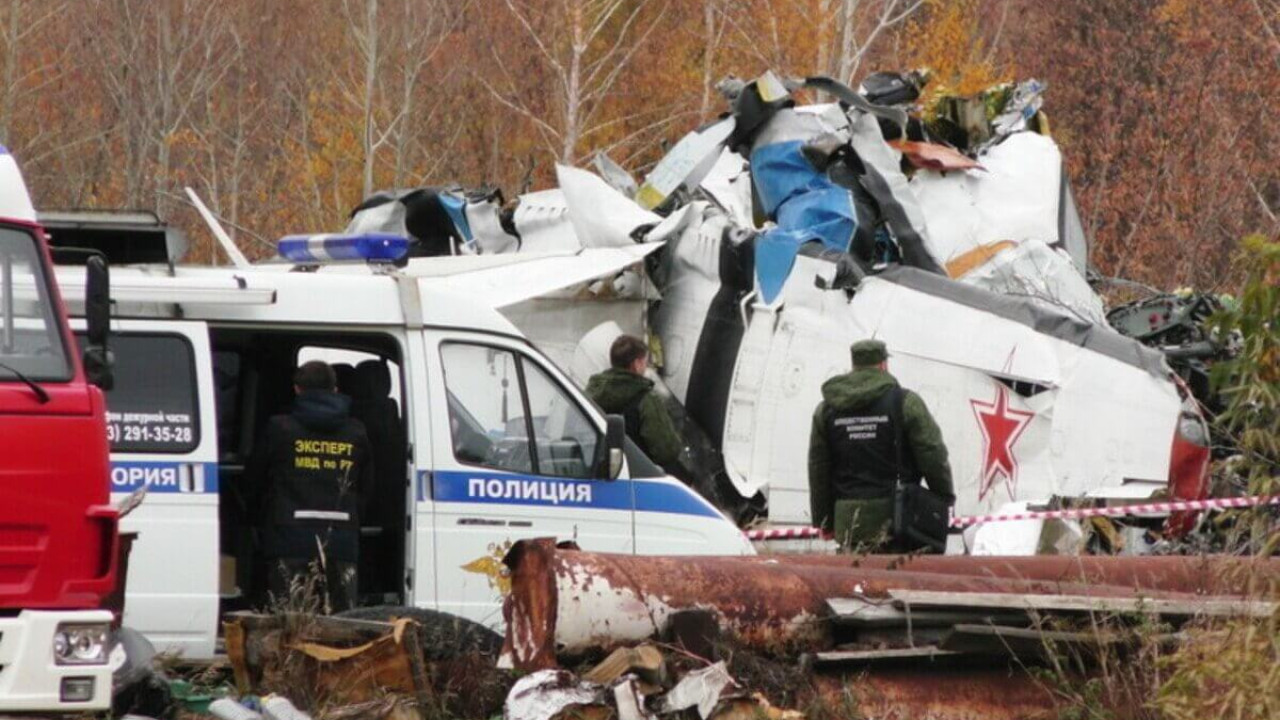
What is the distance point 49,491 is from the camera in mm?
7930

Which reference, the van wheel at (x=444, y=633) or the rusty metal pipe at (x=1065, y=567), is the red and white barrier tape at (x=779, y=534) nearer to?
the rusty metal pipe at (x=1065, y=567)

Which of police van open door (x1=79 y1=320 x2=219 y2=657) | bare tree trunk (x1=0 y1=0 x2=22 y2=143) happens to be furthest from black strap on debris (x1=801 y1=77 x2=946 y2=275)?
bare tree trunk (x1=0 y1=0 x2=22 y2=143)

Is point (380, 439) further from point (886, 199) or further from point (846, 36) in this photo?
point (846, 36)

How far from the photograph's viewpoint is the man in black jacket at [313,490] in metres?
10.6

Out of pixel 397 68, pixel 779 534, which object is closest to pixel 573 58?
pixel 397 68

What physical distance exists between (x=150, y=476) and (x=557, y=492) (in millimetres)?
2099

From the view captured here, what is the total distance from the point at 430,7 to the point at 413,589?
3032 cm

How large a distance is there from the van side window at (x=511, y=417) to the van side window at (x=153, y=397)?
1331 millimetres

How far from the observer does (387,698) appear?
8.55 m

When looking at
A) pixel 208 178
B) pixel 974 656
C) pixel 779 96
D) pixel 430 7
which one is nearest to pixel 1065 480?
pixel 779 96

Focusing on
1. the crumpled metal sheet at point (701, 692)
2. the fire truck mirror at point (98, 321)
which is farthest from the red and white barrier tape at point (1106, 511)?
the fire truck mirror at point (98, 321)

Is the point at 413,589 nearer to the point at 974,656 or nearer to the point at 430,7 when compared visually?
the point at 974,656

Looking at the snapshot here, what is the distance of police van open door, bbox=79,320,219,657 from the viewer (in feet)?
33.1

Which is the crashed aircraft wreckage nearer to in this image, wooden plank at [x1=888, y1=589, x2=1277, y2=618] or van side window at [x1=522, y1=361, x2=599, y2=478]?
van side window at [x1=522, y1=361, x2=599, y2=478]
